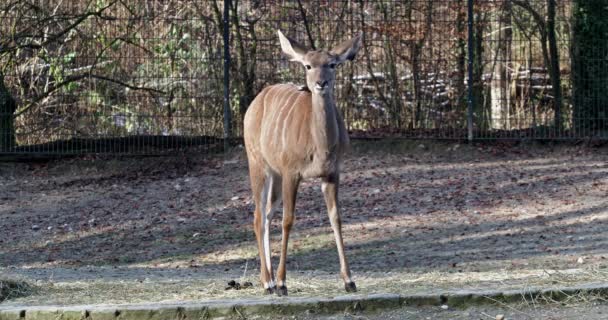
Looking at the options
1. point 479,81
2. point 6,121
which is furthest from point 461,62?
point 6,121

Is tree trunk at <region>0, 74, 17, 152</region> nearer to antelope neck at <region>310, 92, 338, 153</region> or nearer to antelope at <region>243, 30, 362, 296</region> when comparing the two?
antelope at <region>243, 30, 362, 296</region>

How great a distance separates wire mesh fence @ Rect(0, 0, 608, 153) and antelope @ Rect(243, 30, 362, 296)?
596 centimetres

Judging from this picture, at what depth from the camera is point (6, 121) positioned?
13.6 m

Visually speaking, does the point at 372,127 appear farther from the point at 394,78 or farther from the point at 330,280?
the point at 330,280

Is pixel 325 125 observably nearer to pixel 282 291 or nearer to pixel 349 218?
pixel 282 291

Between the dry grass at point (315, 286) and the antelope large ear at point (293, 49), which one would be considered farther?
the antelope large ear at point (293, 49)

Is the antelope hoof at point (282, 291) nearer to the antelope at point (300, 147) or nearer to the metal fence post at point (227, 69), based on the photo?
the antelope at point (300, 147)

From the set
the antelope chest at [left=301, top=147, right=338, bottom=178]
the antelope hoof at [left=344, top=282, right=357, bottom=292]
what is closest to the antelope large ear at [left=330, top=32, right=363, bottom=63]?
the antelope chest at [left=301, top=147, right=338, bottom=178]

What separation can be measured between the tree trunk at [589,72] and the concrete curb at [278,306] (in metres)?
7.20

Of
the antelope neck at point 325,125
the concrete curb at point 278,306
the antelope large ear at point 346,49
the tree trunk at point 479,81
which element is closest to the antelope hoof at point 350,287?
the concrete curb at point 278,306

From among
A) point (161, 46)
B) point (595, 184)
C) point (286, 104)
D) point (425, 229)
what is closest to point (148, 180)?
point (161, 46)

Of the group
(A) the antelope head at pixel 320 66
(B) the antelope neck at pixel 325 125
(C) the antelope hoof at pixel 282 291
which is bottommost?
(C) the antelope hoof at pixel 282 291

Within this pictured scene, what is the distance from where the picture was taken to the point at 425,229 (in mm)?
10383

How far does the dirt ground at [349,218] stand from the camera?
29.1ft
